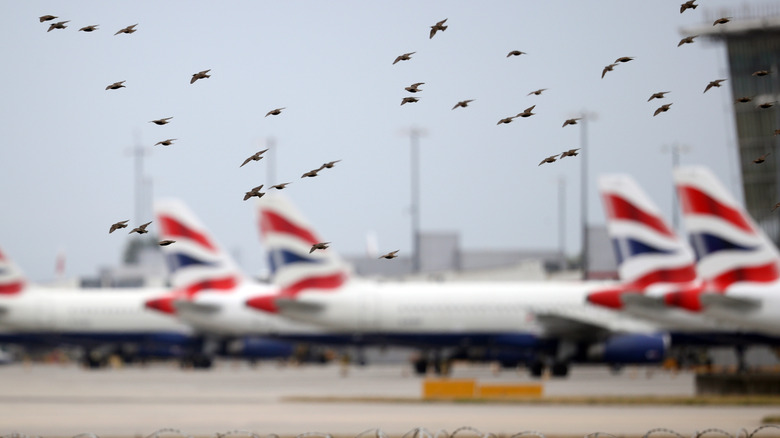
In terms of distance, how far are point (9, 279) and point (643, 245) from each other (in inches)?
1812

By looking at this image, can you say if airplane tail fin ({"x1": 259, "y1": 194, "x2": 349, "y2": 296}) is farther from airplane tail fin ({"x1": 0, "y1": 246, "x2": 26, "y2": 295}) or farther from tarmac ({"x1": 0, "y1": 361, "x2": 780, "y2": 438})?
airplane tail fin ({"x1": 0, "y1": 246, "x2": 26, "y2": 295})

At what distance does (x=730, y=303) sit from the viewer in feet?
143

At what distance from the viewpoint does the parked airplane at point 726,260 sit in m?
43.7

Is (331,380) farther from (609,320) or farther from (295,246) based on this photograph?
(609,320)

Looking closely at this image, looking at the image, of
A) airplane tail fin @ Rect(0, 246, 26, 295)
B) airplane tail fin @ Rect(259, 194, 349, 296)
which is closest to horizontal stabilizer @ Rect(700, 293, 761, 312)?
airplane tail fin @ Rect(259, 194, 349, 296)

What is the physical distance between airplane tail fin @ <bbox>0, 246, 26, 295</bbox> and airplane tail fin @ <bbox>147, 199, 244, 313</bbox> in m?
13.7

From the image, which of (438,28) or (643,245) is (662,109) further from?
(643,245)

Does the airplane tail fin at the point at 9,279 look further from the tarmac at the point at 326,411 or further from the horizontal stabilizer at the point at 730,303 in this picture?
the horizontal stabilizer at the point at 730,303

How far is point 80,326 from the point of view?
8238 cm

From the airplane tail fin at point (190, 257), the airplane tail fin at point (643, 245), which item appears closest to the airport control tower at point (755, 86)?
the airplane tail fin at point (643, 245)

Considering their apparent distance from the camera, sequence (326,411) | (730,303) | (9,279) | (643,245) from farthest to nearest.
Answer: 1. (9,279)
2. (643,245)
3. (730,303)
4. (326,411)

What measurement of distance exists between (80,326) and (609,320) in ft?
124

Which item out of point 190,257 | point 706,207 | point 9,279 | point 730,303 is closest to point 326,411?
point 730,303

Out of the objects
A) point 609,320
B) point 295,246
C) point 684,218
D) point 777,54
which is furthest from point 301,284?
point 777,54
